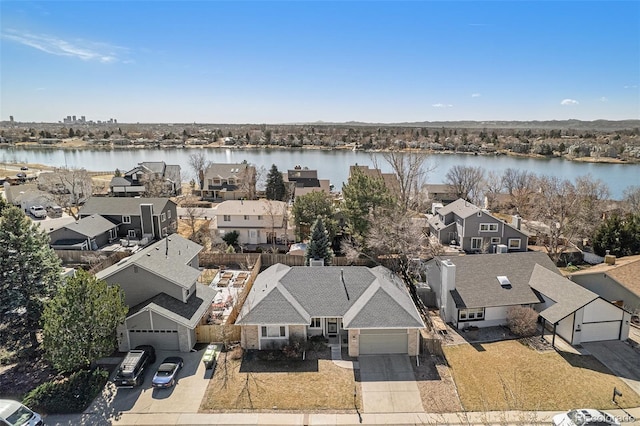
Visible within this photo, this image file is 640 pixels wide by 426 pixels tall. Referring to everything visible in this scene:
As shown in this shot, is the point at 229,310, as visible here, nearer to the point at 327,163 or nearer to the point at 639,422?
the point at 639,422

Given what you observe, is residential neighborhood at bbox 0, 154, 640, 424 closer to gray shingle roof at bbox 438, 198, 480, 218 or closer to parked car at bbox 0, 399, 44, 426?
parked car at bbox 0, 399, 44, 426

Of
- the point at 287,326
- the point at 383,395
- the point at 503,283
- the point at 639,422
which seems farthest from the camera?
the point at 503,283

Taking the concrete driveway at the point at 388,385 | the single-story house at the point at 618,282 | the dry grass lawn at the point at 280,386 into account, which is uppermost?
the single-story house at the point at 618,282

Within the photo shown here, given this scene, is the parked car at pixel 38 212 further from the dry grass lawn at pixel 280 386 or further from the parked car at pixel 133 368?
the dry grass lawn at pixel 280 386

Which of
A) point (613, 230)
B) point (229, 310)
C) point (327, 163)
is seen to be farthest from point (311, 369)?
point (327, 163)

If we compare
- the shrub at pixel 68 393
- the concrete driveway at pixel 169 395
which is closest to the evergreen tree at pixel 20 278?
the shrub at pixel 68 393

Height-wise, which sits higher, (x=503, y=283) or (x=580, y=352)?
(x=503, y=283)
